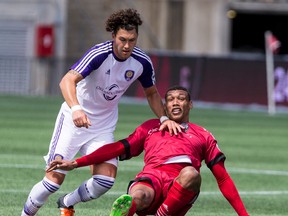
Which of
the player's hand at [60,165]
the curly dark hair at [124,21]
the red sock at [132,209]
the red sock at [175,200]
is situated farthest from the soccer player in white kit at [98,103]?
the red sock at [132,209]

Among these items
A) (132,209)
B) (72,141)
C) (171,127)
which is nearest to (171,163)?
(171,127)

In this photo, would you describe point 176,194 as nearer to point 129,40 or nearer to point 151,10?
point 129,40

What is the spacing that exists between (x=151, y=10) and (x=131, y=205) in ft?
123

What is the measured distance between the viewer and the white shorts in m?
11.5

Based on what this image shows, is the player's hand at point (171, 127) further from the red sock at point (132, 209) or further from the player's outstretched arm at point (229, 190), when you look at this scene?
the red sock at point (132, 209)

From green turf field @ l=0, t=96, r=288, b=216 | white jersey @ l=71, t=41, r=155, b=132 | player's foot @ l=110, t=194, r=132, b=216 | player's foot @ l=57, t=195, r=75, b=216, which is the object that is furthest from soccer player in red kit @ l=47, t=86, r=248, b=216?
green turf field @ l=0, t=96, r=288, b=216

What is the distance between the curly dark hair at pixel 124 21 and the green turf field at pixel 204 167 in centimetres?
223

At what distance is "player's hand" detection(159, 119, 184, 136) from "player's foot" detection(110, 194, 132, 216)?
3.27 ft

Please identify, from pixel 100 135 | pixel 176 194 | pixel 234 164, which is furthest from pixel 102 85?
pixel 234 164

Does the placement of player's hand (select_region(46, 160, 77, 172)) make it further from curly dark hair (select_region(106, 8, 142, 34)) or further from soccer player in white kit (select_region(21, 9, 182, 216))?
curly dark hair (select_region(106, 8, 142, 34))

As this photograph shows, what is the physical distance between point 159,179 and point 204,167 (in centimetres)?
753

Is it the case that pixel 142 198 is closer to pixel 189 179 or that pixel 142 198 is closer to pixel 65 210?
pixel 189 179

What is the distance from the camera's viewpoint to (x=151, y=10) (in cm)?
4738

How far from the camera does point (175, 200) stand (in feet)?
34.8
